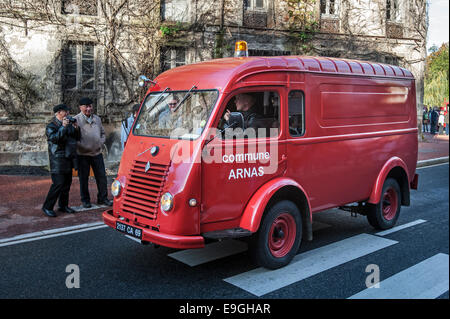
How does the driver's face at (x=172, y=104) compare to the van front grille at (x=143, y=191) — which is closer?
the van front grille at (x=143, y=191)

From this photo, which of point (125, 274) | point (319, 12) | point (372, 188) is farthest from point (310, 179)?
point (319, 12)

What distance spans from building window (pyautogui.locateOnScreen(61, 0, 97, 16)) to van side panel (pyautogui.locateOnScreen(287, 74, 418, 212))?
10.7 metres

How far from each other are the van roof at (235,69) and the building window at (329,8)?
44.6 feet

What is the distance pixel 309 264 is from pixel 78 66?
451 inches

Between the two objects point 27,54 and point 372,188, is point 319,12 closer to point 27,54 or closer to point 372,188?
point 27,54

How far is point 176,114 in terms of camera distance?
559cm

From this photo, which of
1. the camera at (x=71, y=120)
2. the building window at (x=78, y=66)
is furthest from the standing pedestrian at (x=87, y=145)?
the building window at (x=78, y=66)

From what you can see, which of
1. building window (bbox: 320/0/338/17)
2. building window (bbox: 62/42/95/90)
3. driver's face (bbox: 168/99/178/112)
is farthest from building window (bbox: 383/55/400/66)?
driver's face (bbox: 168/99/178/112)

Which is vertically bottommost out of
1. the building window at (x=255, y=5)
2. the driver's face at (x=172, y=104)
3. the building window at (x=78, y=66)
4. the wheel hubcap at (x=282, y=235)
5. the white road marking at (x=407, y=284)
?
the white road marking at (x=407, y=284)

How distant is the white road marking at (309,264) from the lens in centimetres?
515

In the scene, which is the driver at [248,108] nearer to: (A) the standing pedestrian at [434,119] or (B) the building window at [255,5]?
(B) the building window at [255,5]

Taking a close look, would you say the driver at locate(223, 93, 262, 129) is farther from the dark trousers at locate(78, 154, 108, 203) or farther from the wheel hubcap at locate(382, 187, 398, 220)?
the dark trousers at locate(78, 154, 108, 203)

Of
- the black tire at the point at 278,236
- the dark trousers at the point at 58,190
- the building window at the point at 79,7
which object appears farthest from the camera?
the building window at the point at 79,7

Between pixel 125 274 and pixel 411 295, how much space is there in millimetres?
3290
